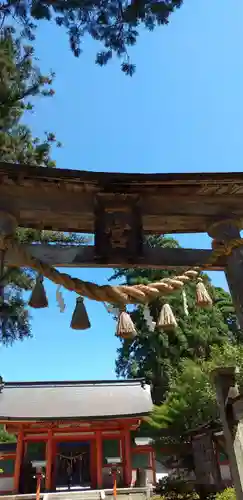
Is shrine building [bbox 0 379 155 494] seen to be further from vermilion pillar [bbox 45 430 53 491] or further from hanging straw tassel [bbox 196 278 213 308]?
hanging straw tassel [bbox 196 278 213 308]

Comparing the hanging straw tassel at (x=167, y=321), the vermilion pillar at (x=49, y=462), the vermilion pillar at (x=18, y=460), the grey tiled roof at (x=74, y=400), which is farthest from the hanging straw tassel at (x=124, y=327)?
the vermilion pillar at (x=18, y=460)

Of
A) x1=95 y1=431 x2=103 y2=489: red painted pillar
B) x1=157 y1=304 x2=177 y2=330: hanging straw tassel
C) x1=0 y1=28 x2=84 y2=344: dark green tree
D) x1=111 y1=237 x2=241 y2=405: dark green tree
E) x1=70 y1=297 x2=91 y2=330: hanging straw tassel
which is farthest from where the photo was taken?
x1=111 y1=237 x2=241 y2=405: dark green tree

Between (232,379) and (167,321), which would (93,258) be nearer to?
(167,321)

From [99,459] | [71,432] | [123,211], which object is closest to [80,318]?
[123,211]

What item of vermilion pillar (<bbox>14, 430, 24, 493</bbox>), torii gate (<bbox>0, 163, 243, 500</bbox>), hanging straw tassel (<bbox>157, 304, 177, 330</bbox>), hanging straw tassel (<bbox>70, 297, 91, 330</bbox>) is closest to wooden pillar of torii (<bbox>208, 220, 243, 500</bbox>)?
torii gate (<bbox>0, 163, 243, 500</bbox>)

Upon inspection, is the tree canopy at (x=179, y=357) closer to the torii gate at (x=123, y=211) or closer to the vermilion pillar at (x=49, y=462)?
the vermilion pillar at (x=49, y=462)

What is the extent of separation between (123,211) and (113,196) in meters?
0.18

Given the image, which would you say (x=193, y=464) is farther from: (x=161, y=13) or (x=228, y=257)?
(x=161, y=13)

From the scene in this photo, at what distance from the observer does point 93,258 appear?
3.44 meters

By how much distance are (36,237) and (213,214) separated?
22.4 ft

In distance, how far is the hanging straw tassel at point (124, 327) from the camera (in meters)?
3.43

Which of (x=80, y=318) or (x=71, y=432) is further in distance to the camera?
(x=71, y=432)

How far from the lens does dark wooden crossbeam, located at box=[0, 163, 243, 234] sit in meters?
3.48

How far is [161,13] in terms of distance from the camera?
17.4 ft
